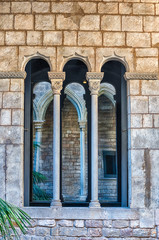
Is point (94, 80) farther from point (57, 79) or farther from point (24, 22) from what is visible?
point (24, 22)

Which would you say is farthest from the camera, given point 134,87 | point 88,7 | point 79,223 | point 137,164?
point 88,7

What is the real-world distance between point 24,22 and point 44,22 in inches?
10.0

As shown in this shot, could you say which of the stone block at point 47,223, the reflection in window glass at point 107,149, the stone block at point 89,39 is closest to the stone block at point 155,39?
the stone block at point 89,39

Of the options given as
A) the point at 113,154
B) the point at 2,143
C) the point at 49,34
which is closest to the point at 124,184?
the point at 2,143

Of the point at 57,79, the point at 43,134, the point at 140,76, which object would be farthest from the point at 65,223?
the point at 43,134

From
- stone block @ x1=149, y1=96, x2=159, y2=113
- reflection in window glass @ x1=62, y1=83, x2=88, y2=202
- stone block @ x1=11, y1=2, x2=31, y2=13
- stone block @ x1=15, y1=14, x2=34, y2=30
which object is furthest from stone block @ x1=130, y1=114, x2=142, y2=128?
reflection in window glass @ x1=62, y1=83, x2=88, y2=202

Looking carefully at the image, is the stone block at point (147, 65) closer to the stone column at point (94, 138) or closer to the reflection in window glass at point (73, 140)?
the stone column at point (94, 138)

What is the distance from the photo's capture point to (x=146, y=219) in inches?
180

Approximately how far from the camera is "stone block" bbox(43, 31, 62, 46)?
479 centimetres

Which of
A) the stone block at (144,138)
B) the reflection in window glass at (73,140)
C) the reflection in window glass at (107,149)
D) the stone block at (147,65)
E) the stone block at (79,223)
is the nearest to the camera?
the stone block at (79,223)

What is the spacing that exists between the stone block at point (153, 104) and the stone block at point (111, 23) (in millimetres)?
989

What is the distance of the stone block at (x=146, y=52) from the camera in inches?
188

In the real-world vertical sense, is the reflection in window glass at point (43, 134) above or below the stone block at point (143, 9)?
below

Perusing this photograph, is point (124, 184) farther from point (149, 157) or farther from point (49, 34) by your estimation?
point (49, 34)
